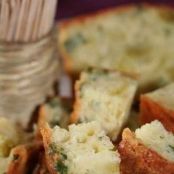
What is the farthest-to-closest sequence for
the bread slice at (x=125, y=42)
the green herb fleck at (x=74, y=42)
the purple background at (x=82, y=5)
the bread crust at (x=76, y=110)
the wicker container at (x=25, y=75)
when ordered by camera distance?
1. the purple background at (x=82, y=5)
2. the green herb fleck at (x=74, y=42)
3. the bread slice at (x=125, y=42)
4. the wicker container at (x=25, y=75)
5. the bread crust at (x=76, y=110)

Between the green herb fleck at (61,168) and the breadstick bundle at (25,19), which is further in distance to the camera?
the breadstick bundle at (25,19)

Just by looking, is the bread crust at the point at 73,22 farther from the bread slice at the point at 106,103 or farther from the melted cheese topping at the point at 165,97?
the melted cheese topping at the point at 165,97

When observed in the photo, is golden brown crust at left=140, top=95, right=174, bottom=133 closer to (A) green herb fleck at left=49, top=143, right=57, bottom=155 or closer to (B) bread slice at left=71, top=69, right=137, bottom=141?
(B) bread slice at left=71, top=69, right=137, bottom=141

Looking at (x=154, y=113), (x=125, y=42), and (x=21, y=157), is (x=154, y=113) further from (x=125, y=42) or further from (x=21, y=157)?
(x=125, y=42)

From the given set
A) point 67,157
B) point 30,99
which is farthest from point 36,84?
point 67,157

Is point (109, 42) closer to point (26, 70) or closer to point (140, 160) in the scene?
point (26, 70)

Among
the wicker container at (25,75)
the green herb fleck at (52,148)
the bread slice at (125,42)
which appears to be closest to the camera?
the green herb fleck at (52,148)

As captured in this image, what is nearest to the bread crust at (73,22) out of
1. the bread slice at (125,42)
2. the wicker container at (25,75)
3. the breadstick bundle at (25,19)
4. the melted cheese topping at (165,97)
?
the bread slice at (125,42)

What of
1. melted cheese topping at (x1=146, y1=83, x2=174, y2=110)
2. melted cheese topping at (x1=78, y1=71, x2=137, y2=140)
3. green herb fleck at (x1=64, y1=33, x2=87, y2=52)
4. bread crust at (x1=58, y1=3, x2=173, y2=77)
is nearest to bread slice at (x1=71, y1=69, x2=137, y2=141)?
melted cheese topping at (x1=78, y1=71, x2=137, y2=140)
